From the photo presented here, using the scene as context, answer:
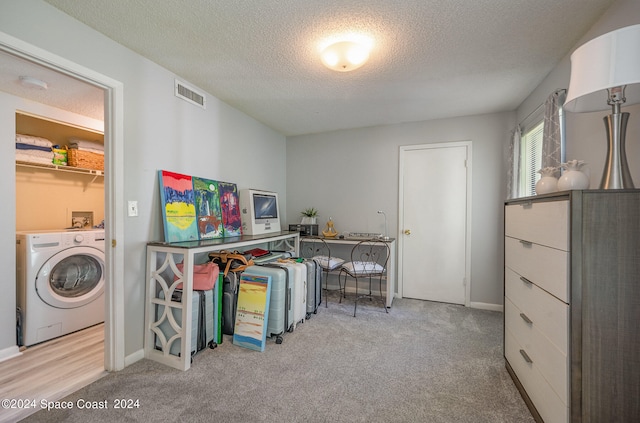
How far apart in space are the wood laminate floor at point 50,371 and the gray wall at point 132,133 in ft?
0.75

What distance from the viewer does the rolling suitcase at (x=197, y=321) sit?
2.04 meters

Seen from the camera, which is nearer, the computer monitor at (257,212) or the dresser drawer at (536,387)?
the dresser drawer at (536,387)

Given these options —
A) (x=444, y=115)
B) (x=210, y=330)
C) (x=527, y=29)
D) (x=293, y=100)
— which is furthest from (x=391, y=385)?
(x=444, y=115)

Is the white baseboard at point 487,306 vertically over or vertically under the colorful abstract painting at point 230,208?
under

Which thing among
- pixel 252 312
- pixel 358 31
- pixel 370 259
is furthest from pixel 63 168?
pixel 370 259

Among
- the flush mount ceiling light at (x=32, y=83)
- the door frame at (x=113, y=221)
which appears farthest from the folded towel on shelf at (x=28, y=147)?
the door frame at (x=113, y=221)

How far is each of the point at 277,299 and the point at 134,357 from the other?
114 centimetres

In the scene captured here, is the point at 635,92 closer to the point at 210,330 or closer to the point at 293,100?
the point at 293,100

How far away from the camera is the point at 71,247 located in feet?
8.16

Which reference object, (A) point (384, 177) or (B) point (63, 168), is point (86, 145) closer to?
(B) point (63, 168)

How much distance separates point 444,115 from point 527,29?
159cm

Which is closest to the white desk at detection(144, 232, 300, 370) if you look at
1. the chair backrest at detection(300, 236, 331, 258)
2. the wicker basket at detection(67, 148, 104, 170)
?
the wicker basket at detection(67, 148, 104, 170)

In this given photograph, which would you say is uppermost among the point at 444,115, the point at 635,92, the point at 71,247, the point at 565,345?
the point at 444,115

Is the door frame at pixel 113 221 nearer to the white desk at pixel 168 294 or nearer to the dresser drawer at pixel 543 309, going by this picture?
the white desk at pixel 168 294
